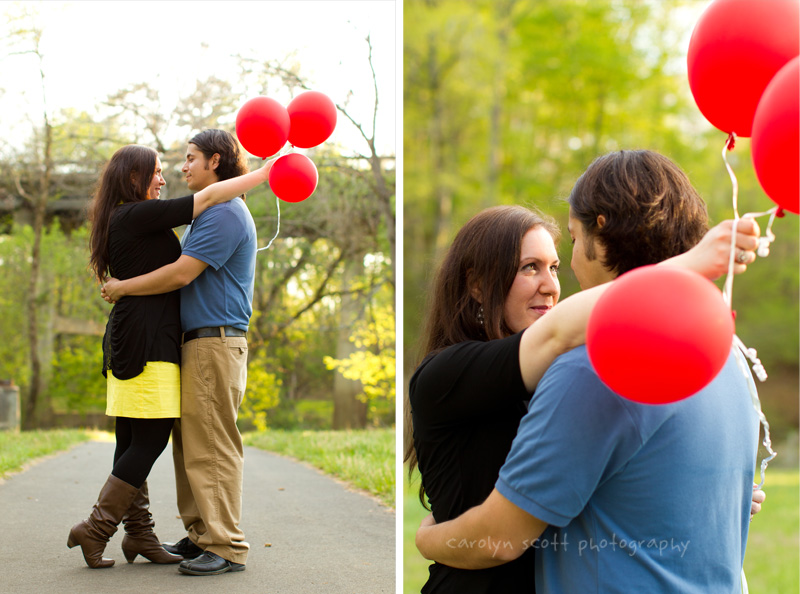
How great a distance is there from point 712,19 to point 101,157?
14.1 feet

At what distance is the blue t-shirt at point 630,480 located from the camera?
37.1 inches

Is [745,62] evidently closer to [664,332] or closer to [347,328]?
[664,332]

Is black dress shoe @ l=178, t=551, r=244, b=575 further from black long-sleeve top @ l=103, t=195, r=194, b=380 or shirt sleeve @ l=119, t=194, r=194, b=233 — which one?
shirt sleeve @ l=119, t=194, r=194, b=233

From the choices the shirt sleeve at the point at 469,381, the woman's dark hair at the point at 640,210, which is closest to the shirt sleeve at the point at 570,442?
the shirt sleeve at the point at 469,381

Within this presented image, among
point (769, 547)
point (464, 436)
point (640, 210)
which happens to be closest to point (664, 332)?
point (640, 210)

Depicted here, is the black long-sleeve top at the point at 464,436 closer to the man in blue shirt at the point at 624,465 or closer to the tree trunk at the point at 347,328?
the man in blue shirt at the point at 624,465

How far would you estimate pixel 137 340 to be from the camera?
2316 mm

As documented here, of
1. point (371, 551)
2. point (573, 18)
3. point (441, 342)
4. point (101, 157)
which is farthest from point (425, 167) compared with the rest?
point (441, 342)

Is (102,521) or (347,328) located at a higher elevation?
(347,328)

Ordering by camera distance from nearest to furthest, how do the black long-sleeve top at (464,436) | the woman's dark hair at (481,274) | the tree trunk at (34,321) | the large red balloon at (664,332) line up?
1. the large red balloon at (664,332)
2. the black long-sleeve top at (464,436)
3. the woman's dark hair at (481,274)
4. the tree trunk at (34,321)

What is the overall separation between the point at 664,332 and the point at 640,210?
328mm

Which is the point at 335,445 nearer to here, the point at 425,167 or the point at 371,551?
the point at 371,551

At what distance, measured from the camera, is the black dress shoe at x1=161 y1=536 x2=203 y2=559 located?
2482 mm

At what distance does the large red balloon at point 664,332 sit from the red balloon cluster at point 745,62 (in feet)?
0.69
